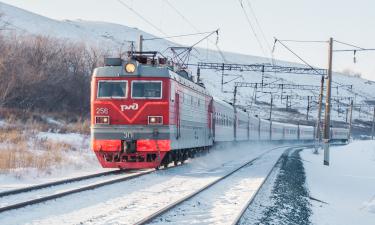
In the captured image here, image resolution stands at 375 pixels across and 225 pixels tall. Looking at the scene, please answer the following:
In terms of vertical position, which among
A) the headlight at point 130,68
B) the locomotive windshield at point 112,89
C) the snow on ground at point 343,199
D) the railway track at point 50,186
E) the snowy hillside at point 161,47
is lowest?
the snow on ground at point 343,199

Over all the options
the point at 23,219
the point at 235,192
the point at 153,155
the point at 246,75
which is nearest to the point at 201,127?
the point at 153,155

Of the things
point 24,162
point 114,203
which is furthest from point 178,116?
point 114,203

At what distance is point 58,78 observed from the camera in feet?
165

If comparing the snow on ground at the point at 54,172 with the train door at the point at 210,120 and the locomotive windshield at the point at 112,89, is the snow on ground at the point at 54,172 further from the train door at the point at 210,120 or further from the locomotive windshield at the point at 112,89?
the train door at the point at 210,120

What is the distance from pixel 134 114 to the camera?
56.1 ft

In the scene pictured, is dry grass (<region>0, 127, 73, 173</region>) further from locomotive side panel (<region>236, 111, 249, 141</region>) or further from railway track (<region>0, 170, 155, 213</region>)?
locomotive side panel (<region>236, 111, 249, 141</region>)

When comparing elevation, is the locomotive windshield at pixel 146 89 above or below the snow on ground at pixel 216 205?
above

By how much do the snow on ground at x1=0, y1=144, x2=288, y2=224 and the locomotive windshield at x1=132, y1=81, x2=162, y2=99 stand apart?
253cm

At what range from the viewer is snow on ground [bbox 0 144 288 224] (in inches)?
360

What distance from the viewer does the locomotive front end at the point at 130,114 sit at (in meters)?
16.8

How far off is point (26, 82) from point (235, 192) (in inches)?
1363

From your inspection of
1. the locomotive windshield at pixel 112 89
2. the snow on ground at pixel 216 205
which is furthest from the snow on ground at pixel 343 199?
the locomotive windshield at pixel 112 89

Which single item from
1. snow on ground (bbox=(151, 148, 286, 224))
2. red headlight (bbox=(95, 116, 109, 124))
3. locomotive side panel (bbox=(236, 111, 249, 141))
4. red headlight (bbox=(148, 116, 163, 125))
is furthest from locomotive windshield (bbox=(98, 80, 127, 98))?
locomotive side panel (bbox=(236, 111, 249, 141))

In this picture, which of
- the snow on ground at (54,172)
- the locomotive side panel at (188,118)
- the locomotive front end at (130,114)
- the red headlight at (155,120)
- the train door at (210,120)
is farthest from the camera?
the train door at (210,120)
